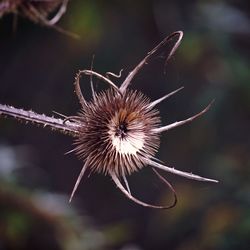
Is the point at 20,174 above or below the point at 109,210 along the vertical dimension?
below

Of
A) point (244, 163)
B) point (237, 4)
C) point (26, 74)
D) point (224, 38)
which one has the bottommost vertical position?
point (244, 163)

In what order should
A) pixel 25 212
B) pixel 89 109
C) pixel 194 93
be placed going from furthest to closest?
pixel 194 93 → pixel 25 212 → pixel 89 109

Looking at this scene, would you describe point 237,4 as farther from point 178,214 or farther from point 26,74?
point 26,74

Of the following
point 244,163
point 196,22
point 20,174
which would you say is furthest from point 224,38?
point 20,174

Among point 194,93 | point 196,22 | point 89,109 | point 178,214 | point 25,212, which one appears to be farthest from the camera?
point 194,93

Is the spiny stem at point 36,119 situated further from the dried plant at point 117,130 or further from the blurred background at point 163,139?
the blurred background at point 163,139

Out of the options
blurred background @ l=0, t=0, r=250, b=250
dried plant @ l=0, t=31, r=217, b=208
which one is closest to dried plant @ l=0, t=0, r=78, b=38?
dried plant @ l=0, t=31, r=217, b=208
